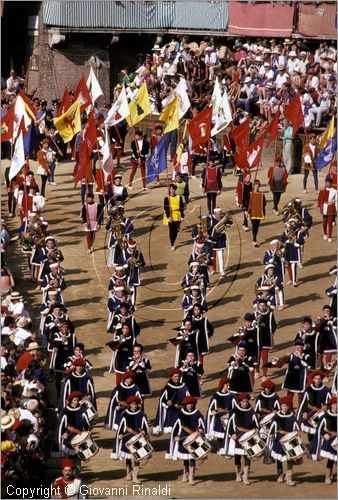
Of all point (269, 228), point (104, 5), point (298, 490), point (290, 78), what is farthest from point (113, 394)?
point (104, 5)

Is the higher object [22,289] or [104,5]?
[104,5]

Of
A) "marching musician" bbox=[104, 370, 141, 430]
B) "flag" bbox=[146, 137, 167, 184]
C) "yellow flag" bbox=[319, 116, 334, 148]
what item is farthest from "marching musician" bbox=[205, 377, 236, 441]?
"flag" bbox=[146, 137, 167, 184]

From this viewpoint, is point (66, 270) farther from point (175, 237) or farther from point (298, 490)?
point (298, 490)

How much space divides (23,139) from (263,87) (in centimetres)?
880

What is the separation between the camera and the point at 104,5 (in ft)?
179

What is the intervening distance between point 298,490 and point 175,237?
12.5 metres

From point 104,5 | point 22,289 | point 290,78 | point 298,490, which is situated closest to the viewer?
point 298,490

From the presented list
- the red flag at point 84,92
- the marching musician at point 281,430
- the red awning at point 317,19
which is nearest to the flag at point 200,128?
the red flag at point 84,92

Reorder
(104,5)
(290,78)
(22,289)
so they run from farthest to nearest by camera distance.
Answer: (104,5)
(290,78)
(22,289)

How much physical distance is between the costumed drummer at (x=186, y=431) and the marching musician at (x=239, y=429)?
1.56 ft

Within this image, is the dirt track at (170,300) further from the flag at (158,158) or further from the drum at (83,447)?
the flag at (158,158)

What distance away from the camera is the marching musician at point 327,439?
1174 inches

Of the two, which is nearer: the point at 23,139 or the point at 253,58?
the point at 23,139

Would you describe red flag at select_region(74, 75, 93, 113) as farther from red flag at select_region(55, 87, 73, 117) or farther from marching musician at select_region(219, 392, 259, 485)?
marching musician at select_region(219, 392, 259, 485)
